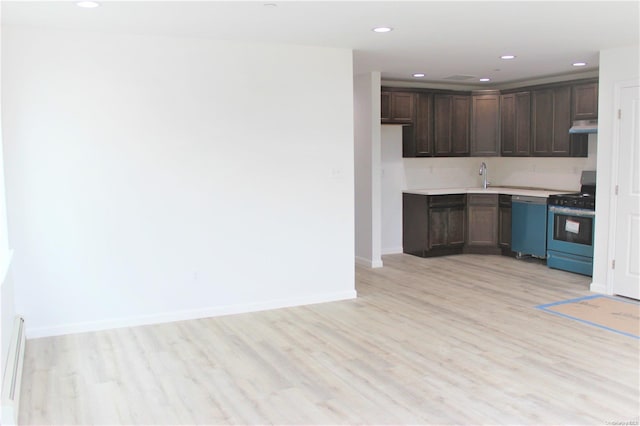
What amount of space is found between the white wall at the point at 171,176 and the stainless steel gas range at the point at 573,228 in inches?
110

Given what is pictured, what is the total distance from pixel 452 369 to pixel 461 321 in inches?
45.7

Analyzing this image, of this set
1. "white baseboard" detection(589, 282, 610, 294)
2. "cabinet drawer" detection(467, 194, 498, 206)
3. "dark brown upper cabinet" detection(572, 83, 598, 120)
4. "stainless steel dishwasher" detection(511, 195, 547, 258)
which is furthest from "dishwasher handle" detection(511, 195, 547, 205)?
"white baseboard" detection(589, 282, 610, 294)

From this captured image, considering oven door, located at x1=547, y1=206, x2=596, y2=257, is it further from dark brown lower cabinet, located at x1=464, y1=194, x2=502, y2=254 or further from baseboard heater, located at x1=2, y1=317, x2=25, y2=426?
baseboard heater, located at x1=2, y1=317, x2=25, y2=426

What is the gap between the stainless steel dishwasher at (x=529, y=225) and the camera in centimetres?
732

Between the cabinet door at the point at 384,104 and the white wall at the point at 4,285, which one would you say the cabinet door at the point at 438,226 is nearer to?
the cabinet door at the point at 384,104

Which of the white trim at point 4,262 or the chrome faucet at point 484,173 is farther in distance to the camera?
the chrome faucet at point 484,173

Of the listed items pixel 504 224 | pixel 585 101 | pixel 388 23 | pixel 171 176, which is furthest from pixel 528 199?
pixel 171 176

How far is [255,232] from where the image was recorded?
5.42 metres

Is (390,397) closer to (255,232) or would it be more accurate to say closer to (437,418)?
(437,418)

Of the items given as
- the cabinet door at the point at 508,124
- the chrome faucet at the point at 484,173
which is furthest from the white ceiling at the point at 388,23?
the chrome faucet at the point at 484,173

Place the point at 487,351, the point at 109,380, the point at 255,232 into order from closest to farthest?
the point at 109,380 → the point at 487,351 → the point at 255,232

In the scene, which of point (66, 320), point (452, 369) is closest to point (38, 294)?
point (66, 320)

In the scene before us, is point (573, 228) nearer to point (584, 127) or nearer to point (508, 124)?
point (584, 127)

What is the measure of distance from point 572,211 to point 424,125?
2.39m
